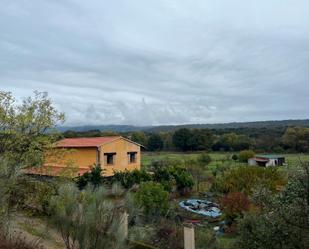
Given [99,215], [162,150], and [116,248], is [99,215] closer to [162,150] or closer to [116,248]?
[116,248]

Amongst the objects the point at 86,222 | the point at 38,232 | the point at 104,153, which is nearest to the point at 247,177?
the point at 104,153

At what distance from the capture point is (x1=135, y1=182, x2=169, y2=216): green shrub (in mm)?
18453

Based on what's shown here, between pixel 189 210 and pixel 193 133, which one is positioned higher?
pixel 193 133

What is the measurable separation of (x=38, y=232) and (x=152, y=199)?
8.33m

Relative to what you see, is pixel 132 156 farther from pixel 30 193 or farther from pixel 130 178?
pixel 30 193

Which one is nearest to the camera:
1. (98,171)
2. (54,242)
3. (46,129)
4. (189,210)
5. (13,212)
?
(13,212)

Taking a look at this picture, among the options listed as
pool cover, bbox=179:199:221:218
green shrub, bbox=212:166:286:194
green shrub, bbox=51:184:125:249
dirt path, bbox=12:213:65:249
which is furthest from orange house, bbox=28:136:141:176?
green shrub, bbox=51:184:125:249

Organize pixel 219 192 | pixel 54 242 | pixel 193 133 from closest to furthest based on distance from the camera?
pixel 54 242
pixel 219 192
pixel 193 133

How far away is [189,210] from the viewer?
25.1m

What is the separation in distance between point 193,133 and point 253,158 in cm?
2462

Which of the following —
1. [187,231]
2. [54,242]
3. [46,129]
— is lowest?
[54,242]

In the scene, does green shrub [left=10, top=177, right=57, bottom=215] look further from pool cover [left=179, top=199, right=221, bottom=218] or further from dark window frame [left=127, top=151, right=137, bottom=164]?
dark window frame [left=127, top=151, right=137, bottom=164]

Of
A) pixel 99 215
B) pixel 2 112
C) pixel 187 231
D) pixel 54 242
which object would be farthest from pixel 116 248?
pixel 2 112

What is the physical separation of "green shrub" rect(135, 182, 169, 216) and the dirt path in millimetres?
6823
